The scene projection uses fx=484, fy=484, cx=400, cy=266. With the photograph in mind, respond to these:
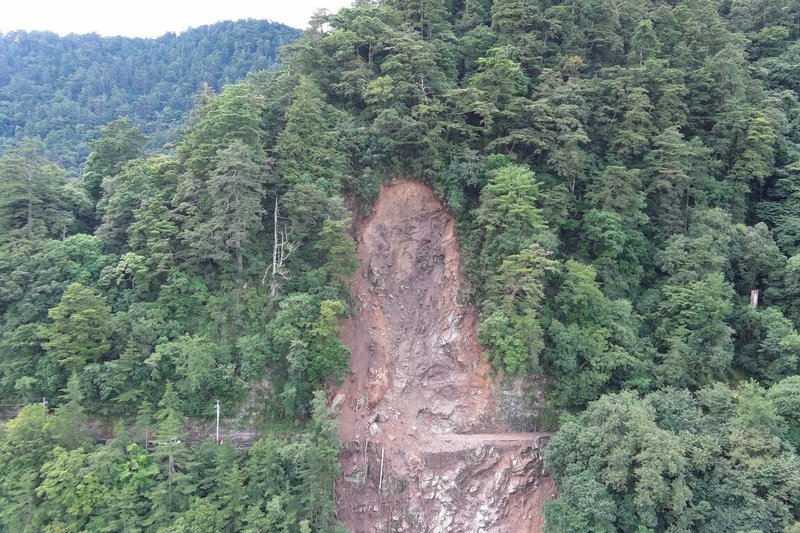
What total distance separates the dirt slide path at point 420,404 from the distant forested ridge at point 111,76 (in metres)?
41.0

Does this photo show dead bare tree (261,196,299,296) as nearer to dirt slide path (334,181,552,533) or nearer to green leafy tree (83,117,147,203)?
dirt slide path (334,181,552,533)

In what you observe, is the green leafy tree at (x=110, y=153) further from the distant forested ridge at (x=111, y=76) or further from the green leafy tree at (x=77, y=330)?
the distant forested ridge at (x=111, y=76)

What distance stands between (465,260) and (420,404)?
274 inches

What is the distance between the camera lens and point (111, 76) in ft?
220

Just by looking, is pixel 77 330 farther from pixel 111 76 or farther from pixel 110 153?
pixel 111 76

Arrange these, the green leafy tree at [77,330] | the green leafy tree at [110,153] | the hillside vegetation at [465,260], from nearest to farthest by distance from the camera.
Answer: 1. the hillside vegetation at [465,260]
2. the green leafy tree at [77,330]
3. the green leafy tree at [110,153]

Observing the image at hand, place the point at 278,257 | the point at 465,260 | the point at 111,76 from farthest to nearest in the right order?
1. the point at 111,76
2. the point at 465,260
3. the point at 278,257

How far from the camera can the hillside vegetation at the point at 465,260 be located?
16438 millimetres

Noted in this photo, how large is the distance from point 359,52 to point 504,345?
18464 mm

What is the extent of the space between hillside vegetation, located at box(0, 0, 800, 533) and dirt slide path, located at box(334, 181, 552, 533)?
1479 mm

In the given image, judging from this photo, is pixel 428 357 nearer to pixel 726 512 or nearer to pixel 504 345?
pixel 504 345

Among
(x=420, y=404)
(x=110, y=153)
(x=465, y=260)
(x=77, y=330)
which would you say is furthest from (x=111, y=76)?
(x=420, y=404)

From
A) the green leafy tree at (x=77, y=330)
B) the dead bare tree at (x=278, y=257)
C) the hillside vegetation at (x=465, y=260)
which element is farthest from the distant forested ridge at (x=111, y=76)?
the dead bare tree at (x=278, y=257)

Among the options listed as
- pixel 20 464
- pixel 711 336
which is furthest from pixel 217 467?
pixel 711 336
